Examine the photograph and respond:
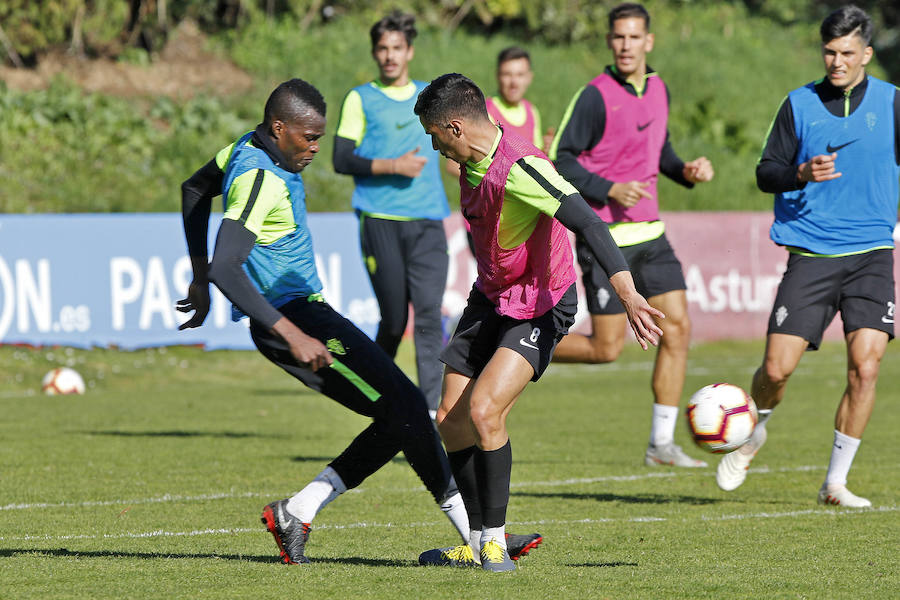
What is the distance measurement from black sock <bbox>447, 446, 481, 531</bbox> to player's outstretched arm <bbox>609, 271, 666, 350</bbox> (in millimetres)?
1079

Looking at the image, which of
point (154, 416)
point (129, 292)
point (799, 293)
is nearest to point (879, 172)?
point (799, 293)

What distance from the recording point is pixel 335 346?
5.56m

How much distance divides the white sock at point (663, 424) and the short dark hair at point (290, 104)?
3.95 meters

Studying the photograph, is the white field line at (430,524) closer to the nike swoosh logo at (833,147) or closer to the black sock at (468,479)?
the black sock at (468,479)

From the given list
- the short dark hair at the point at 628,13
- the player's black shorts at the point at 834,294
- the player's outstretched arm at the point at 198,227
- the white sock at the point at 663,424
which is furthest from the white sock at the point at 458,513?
the short dark hair at the point at 628,13

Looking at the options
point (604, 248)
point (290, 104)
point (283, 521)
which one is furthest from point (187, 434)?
point (604, 248)

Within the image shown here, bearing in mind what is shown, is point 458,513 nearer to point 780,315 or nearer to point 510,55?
point 780,315

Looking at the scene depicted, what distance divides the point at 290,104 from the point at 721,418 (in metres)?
2.57

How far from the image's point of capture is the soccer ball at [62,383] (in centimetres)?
1370

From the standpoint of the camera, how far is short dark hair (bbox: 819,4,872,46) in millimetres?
7238

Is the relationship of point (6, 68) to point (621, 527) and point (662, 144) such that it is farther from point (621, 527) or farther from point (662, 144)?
point (621, 527)

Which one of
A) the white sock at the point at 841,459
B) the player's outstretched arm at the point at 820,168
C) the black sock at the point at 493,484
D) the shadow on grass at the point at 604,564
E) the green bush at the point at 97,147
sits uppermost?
the player's outstretched arm at the point at 820,168

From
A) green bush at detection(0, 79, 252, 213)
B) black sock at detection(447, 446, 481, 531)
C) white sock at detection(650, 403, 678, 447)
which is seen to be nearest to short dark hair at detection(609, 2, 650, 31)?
white sock at detection(650, 403, 678, 447)

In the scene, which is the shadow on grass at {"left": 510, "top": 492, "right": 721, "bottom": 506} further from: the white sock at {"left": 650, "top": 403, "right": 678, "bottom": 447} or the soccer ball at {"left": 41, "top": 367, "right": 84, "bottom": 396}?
the soccer ball at {"left": 41, "top": 367, "right": 84, "bottom": 396}
